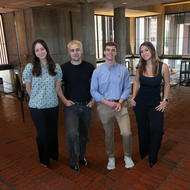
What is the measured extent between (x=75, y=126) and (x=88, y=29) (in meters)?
7.98

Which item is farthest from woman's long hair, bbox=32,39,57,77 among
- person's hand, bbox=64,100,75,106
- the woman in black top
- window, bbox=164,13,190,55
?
window, bbox=164,13,190,55

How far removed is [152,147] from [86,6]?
830cm

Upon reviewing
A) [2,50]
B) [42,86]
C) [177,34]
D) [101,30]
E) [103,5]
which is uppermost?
[103,5]

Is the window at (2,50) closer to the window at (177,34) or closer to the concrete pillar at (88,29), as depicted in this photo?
the concrete pillar at (88,29)

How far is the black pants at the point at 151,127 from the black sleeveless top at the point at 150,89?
0.07 m

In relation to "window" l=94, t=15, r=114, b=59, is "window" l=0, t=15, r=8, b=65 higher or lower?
lower

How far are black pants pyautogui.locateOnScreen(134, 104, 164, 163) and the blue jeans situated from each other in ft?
2.21

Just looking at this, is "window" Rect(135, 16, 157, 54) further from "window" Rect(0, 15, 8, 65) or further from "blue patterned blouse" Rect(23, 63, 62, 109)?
"blue patterned blouse" Rect(23, 63, 62, 109)

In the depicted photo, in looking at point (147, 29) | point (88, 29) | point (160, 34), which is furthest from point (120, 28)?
point (147, 29)

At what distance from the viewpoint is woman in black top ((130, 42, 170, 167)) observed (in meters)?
2.46

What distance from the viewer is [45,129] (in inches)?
98.9

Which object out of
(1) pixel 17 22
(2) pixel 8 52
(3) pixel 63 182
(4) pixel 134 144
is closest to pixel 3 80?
(2) pixel 8 52

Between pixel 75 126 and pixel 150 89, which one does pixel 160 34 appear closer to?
pixel 150 89

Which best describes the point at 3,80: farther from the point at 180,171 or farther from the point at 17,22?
the point at 180,171
